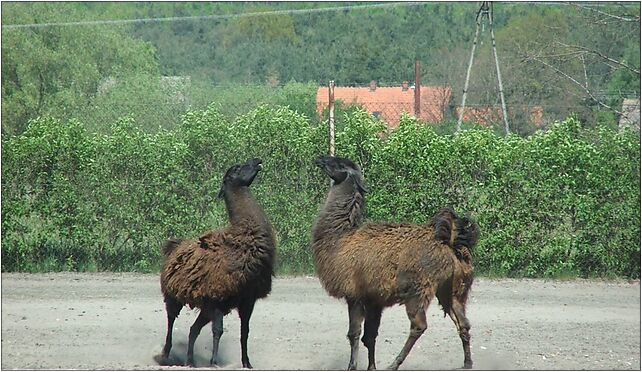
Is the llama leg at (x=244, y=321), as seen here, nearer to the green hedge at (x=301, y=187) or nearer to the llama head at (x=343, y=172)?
the llama head at (x=343, y=172)

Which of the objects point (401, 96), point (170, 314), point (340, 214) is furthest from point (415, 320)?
point (401, 96)

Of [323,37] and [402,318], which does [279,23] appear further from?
[402,318]

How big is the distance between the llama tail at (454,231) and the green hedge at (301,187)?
6.47 metres

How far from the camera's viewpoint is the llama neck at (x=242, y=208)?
9820mm

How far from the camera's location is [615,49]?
38.4m

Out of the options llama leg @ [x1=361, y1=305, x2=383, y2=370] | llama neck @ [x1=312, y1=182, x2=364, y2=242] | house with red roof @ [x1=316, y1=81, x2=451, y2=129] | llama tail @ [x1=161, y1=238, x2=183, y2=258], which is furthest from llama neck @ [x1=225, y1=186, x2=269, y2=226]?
house with red roof @ [x1=316, y1=81, x2=451, y2=129]

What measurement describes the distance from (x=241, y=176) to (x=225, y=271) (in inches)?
43.6

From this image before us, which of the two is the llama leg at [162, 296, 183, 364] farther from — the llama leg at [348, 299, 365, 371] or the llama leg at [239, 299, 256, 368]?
the llama leg at [348, 299, 365, 371]

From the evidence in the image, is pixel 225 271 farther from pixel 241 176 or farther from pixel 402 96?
pixel 402 96

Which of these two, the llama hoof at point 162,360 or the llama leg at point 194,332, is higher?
the llama leg at point 194,332

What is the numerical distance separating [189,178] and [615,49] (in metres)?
26.5

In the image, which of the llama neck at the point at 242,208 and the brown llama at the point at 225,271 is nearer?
the brown llama at the point at 225,271

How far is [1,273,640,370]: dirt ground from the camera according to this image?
984cm

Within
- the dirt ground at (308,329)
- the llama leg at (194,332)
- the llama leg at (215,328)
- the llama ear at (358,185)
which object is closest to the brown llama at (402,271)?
the llama ear at (358,185)
